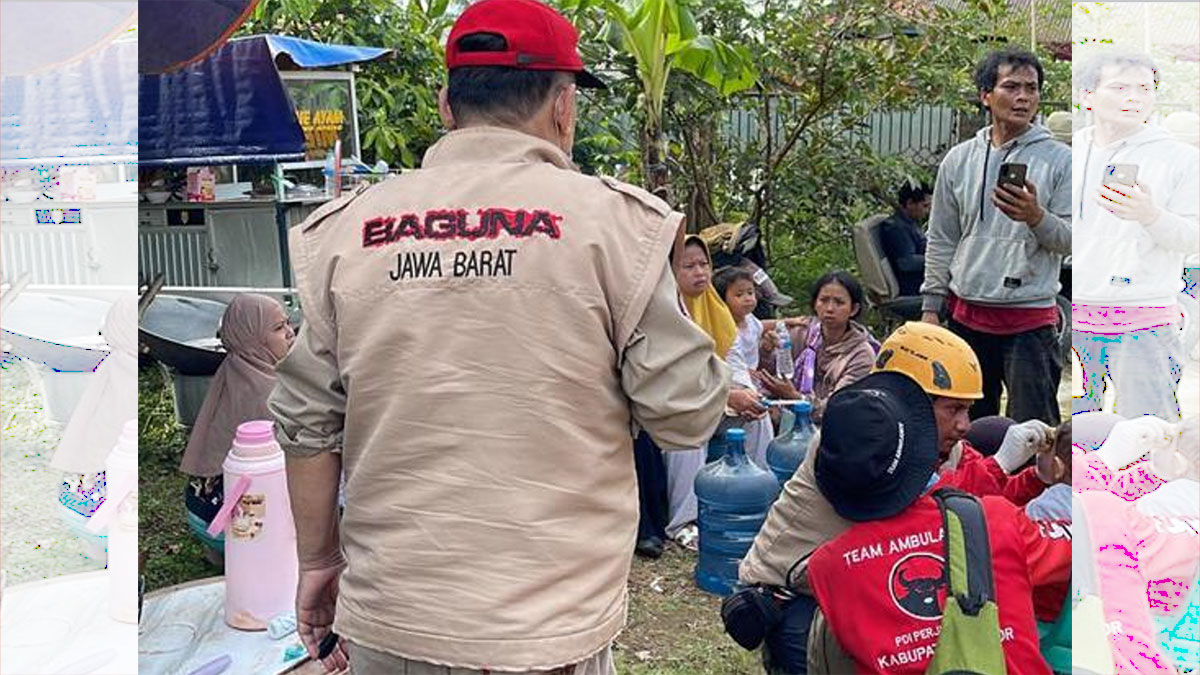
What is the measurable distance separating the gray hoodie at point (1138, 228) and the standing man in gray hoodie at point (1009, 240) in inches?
74.7

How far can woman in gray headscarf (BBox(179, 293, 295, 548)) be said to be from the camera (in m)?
4.19

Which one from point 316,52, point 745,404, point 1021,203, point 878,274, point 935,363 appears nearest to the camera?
point 935,363

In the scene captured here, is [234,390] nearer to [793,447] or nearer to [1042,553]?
[793,447]

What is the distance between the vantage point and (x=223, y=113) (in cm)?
493

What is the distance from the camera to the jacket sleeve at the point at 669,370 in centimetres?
165

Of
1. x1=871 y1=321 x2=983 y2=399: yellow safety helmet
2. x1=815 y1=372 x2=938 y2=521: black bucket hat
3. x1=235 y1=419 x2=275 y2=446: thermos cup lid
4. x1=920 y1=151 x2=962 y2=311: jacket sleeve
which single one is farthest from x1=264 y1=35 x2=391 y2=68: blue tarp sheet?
x1=815 y1=372 x2=938 y2=521: black bucket hat

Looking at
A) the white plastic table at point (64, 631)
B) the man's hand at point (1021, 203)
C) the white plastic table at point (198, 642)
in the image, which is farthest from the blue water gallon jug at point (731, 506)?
the white plastic table at point (64, 631)

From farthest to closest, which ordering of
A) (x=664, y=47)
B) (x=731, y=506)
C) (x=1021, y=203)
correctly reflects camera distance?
(x=664, y=47), (x=731, y=506), (x=1021, y=203)

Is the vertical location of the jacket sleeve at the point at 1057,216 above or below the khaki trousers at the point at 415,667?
above

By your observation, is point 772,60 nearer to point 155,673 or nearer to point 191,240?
point 191,240

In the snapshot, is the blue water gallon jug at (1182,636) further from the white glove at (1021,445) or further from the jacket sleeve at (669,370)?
the white glove at (1021,445)

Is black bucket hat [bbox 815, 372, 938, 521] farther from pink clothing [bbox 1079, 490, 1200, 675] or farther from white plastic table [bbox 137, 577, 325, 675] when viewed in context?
white plastic table [bbox 137, 577, 325, 675]

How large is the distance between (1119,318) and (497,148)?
105 cm

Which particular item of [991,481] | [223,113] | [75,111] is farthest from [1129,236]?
[223,113]
